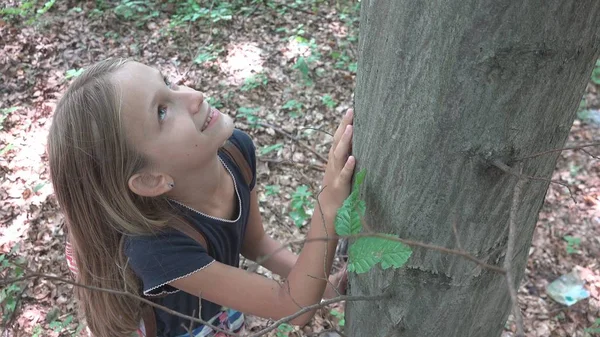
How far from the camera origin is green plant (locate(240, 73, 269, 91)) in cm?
405

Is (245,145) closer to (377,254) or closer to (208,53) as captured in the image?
(377,254)

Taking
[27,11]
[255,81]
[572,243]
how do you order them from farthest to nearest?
[27,11]
[255,81]
[572,243]

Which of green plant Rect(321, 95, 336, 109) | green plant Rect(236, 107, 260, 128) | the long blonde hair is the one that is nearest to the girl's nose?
the long blonde hair

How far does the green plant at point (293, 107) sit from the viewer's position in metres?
3.83

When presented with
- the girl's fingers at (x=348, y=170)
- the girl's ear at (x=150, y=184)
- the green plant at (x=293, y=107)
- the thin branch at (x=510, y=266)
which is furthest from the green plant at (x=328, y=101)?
→ the thin branch at (x=510, y=266)

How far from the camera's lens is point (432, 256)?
1.01m

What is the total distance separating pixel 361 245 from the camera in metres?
0.98

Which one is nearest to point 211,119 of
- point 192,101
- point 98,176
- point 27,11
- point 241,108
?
point 192,101

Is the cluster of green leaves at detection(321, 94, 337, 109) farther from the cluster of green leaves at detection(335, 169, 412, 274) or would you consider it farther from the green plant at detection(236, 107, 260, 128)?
the cluster of green leaves at detection(335, 169, 412, 274)

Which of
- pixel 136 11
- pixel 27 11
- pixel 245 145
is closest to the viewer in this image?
pixel 245 145

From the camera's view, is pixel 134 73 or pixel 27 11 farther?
pixel 27 11

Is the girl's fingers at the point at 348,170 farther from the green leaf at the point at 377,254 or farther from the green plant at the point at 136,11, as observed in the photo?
the green plant at the point at 136,11

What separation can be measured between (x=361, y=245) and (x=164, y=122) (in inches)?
27.0

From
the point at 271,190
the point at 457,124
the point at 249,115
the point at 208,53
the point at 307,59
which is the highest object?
the point at 457,124
